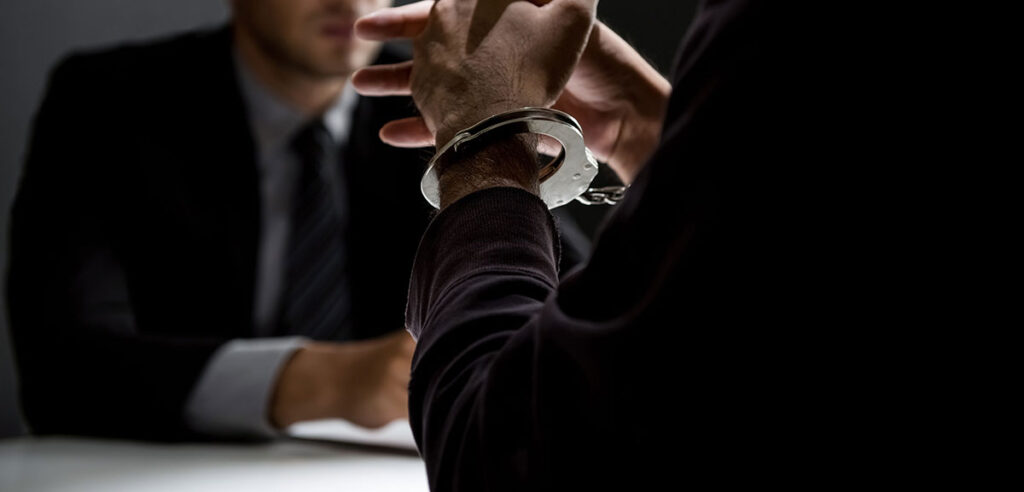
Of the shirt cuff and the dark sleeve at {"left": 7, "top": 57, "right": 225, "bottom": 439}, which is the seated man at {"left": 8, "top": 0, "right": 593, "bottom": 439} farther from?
the shirt cuff

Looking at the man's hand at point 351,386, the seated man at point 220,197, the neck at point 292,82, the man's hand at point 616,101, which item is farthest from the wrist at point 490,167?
the neck at point 292,82

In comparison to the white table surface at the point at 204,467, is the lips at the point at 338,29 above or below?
above

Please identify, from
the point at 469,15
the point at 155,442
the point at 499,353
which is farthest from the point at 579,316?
the point at 155,442

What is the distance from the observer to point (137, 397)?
111 centimetres

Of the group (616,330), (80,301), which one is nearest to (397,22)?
(616,330)

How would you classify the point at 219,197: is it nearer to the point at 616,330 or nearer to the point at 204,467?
the point at 204,467

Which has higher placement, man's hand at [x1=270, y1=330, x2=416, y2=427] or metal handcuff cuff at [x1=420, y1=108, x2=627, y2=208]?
metal handcuff cuff at [x1=420, y1=108, x2=627, y2=208]

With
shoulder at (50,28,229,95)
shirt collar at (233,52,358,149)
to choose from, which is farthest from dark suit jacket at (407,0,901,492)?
shoulder at (50,28,229,95)

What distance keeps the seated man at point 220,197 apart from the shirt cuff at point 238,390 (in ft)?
0.39

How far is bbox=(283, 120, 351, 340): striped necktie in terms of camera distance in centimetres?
151

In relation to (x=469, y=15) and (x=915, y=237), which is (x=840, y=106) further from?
(x=469, y=15)

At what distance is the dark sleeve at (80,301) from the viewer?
1.12 metres

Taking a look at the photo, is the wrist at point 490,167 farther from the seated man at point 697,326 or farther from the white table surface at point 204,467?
the white table surface at point 204,467

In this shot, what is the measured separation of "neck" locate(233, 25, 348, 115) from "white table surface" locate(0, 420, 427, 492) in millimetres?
730
